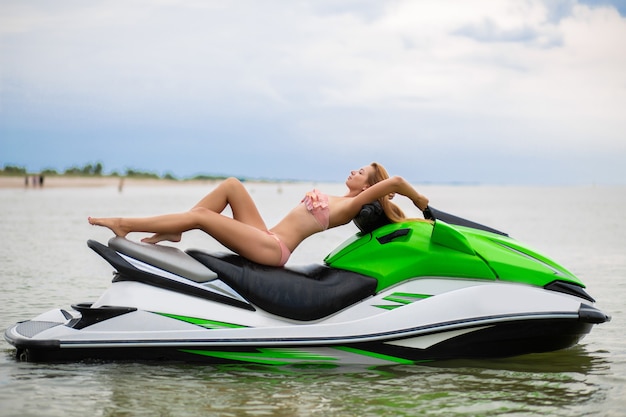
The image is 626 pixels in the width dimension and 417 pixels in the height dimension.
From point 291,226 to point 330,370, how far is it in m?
1.16

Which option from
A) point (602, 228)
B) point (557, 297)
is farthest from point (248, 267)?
point (602, 228)

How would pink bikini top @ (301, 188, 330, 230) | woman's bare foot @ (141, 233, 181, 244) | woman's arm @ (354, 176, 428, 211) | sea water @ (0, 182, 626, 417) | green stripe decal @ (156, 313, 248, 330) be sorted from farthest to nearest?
pink bikini top @ (301, 188, 330, 230), woman's bare foot @ (141, 233, 181, 244), woman's arm @ (354, 176, 428, 211), green stripe decal @ (156, 313, 248, 330), sea water @ (0, 182, 626, 417)

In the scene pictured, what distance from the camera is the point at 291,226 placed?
636 cm

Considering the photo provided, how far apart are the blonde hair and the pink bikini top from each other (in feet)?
1.28

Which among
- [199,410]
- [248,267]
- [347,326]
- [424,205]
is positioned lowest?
[199,410]

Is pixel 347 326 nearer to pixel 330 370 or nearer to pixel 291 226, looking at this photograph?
pixel 330 370

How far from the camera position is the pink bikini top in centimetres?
634

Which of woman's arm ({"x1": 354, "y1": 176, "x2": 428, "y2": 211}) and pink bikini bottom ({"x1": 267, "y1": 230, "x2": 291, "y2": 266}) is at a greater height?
woman's arm ({"x1": 354, "y1": 176, "x2": 428, "y2": 211})

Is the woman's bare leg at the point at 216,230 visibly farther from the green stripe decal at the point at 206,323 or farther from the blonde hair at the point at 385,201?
the blonde hair at the point at 385,201

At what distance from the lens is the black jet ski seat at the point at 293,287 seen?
229 inches

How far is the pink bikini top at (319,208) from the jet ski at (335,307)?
0.46m

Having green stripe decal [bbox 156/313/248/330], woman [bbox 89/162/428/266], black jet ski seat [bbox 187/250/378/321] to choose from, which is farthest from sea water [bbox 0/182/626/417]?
woman [bbox 89/162/428/266]

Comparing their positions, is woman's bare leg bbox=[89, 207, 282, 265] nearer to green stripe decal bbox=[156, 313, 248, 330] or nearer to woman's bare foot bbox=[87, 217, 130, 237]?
woman's bare foot bbox=[87, 217, 130, 237]

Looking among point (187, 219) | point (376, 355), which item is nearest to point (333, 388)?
point (376, 355)
